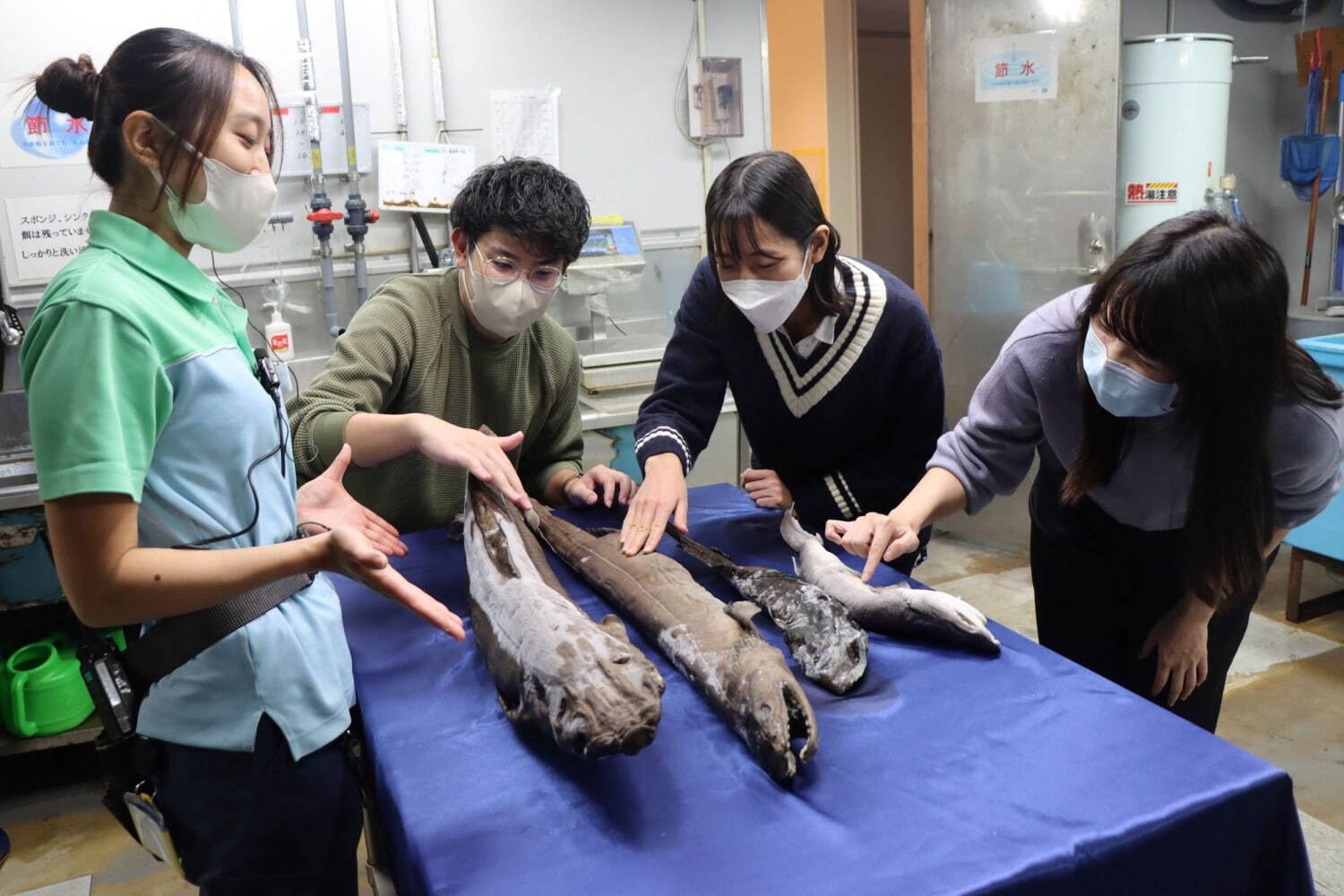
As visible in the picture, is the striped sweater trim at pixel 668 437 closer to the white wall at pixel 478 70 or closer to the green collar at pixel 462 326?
the green collar at pixel 462 326

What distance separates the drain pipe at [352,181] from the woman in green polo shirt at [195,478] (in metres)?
2.09

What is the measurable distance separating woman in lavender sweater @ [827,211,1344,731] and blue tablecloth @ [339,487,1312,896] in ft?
1.16

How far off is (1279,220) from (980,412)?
12.5 ft

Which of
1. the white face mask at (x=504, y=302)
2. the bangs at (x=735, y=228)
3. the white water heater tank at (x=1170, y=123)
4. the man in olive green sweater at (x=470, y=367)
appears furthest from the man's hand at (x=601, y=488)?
the white water heater tank at (x=1170, y=123)

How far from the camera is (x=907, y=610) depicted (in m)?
1.45

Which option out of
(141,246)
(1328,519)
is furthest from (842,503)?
(1328,519)

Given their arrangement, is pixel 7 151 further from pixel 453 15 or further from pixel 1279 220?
pixel 1279 220

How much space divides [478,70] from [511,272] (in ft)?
5.97

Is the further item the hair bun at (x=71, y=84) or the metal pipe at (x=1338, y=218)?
the metal pipe at (x=1338, y=218)

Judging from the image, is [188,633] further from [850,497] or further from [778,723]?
[850,497]

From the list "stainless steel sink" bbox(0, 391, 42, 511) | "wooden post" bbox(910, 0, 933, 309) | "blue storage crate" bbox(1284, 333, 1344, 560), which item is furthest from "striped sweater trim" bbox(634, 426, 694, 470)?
"wooden post" bbox(910, 0, 933, 309)

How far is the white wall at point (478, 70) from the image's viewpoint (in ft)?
9.86

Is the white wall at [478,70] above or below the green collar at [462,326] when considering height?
above

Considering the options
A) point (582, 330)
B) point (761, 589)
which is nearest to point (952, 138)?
point (582, 330)
